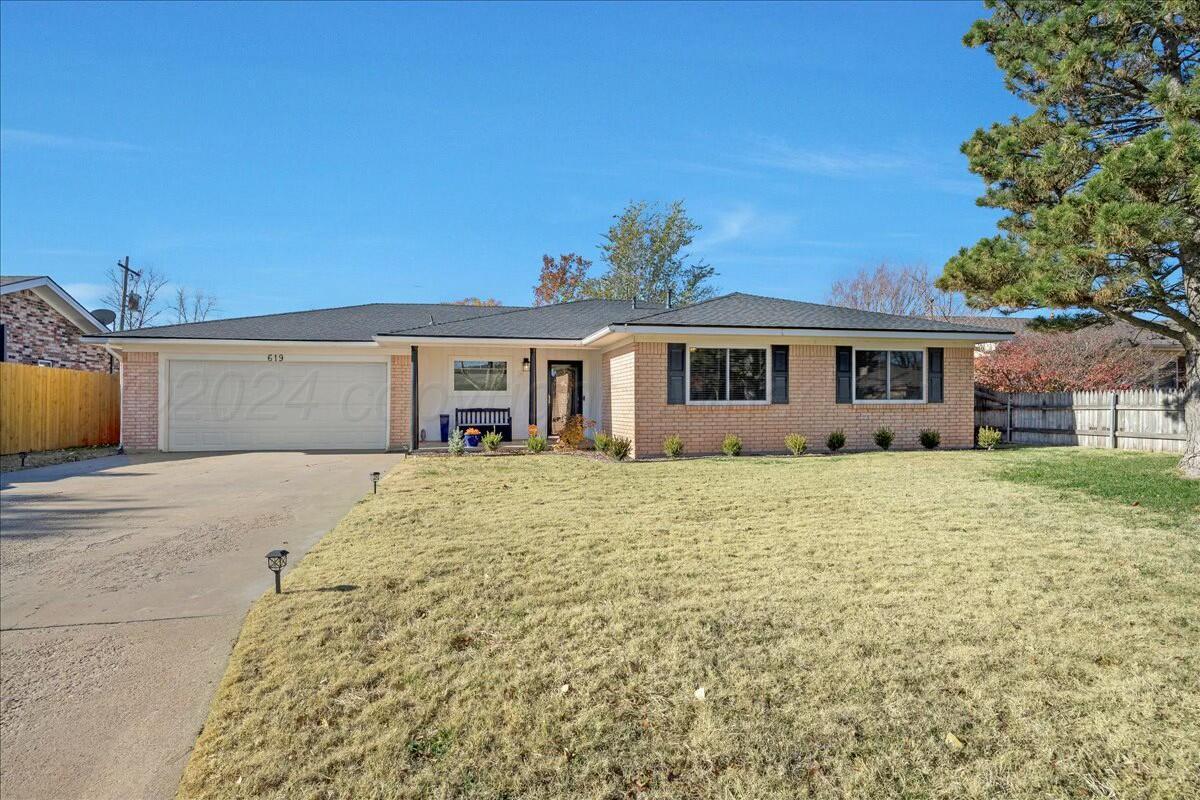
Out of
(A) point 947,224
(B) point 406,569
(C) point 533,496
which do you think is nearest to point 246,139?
(C) point 533,496

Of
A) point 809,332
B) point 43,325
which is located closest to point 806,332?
point 809,332

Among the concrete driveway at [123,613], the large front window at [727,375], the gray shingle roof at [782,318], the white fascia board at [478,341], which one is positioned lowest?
the concrete driveway at [123,613]

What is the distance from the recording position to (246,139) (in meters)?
13.2

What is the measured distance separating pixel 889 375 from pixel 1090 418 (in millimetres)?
4687

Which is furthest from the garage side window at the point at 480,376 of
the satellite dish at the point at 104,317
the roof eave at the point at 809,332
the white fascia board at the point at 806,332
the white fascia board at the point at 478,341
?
the satellite dish at the point at 104,317

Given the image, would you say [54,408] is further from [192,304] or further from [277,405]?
[192,304]

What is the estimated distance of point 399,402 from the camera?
49.0 feet

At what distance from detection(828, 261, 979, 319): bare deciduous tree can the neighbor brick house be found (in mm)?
32422

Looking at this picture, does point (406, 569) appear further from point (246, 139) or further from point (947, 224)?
point (947, 224)

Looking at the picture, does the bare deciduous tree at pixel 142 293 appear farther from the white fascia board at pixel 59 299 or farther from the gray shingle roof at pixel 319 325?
the gray shingle roof at pixel 319 325

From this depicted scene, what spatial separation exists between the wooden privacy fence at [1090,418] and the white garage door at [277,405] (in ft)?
52.0

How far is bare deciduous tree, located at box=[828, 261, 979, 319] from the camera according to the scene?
30.4 metres

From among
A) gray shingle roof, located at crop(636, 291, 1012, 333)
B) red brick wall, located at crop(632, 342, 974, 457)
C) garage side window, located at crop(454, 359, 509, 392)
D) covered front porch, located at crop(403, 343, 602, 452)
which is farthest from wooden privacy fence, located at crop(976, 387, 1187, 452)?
garage side window, located at crop(454, 359, 509, 392)

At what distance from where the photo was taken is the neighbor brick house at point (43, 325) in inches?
646
